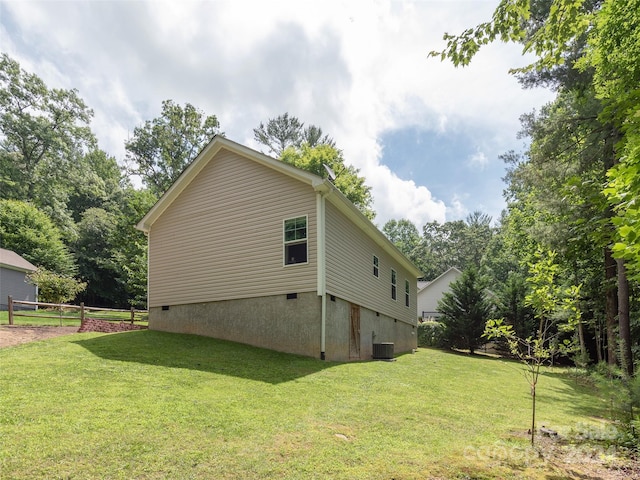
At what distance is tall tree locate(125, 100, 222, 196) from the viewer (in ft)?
115

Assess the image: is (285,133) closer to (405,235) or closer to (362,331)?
(362,331)

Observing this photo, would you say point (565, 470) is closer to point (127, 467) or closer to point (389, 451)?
point (389, 451)

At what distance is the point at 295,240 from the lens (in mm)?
11438

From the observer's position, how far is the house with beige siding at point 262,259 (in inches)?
436

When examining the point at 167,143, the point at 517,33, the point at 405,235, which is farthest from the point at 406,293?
the point at 405,235

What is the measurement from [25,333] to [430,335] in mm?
23034

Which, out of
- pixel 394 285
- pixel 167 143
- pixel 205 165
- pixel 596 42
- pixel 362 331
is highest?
pixel 167 143

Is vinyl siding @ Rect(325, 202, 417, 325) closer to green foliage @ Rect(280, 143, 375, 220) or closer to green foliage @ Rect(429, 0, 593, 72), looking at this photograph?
green foliage @ Rect(429, 0, 593, 72)

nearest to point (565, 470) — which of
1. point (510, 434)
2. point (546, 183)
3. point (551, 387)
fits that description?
point (510, 434)

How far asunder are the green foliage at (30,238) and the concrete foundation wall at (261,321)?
21228 mm

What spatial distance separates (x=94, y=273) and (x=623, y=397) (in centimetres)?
3733

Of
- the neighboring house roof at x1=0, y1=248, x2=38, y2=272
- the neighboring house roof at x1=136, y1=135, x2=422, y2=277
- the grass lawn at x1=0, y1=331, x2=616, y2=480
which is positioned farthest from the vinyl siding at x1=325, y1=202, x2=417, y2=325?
the neighboring house roof at x1=0, y1=248, x2=38, y2=272

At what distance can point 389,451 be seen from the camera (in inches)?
171

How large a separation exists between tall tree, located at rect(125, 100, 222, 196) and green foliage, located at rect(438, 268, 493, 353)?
26014mm
